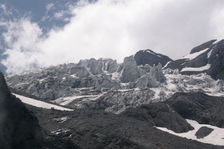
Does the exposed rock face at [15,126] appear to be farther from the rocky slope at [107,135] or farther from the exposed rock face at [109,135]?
the exposed rock face at [109,135]

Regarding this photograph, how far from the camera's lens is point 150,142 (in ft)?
579

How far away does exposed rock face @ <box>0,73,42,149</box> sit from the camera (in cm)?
10188

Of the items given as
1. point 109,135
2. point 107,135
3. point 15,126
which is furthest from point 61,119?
point 15,126

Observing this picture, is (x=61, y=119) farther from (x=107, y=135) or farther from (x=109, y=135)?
(x=107, y=135)

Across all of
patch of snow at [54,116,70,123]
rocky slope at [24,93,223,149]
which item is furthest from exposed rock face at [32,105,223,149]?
patch of snow at [54,116,70,123]

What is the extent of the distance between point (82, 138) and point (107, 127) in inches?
1036

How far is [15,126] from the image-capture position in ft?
346

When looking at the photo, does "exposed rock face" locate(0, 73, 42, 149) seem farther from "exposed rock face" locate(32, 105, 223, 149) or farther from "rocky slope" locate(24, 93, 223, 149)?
"exposed rock face" locate(32, 105, 223, 149)

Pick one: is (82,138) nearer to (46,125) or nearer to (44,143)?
(46,125)

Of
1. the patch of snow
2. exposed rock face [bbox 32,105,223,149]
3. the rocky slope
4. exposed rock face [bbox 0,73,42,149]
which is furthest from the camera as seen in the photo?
the patch of snow

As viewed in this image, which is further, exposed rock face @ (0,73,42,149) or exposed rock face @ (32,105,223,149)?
exposed rock face @ (32,105,223,149)

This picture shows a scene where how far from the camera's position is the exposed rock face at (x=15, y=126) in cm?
10188

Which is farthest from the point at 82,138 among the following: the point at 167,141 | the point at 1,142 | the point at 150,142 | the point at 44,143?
Result: the point at 1,142

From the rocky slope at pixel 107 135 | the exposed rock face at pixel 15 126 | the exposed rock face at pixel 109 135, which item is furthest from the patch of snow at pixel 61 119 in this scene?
the exposed rock face at pixel 15 126
